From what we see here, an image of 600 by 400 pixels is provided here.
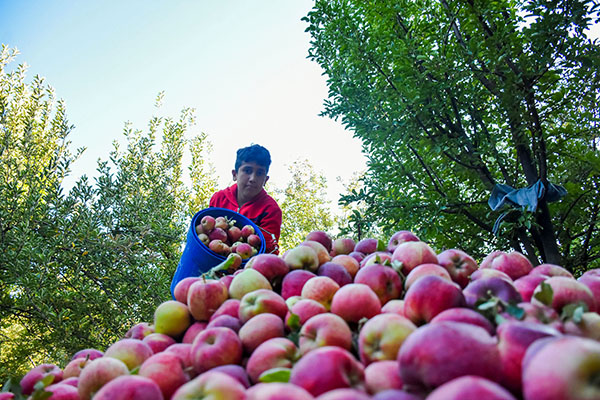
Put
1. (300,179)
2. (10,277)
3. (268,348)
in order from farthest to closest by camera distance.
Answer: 1. (300,179)
2. (10,277)
3. (268,348)

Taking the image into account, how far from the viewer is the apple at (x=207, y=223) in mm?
2973

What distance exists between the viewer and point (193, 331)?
154 cm

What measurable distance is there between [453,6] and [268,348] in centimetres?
395

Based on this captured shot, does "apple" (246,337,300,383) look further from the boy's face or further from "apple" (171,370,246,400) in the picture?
the boy's face

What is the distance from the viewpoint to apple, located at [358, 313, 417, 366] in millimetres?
1053

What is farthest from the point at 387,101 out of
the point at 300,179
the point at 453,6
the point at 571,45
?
the point at 300,179

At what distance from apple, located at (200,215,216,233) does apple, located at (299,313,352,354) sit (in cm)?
193

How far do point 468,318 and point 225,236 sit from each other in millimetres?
2277

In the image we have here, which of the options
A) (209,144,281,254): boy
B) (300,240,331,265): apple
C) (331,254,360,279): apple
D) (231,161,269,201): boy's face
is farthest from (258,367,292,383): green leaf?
(231,161,269,201): boy's face

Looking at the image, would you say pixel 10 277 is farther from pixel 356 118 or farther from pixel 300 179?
pixel 300 179

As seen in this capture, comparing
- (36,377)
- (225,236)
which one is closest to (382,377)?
(36,377)

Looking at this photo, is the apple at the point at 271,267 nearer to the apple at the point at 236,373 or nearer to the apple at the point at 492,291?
the apple at the point at 236,373

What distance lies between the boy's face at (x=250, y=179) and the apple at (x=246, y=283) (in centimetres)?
253

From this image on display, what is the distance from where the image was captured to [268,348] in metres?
1.13
